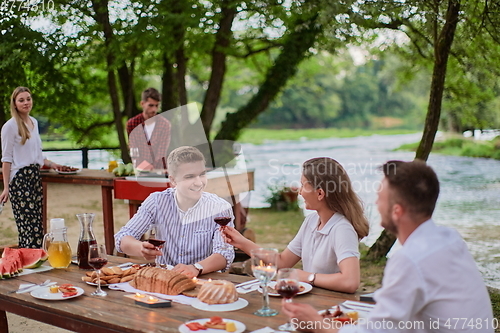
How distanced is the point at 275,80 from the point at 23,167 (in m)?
5.49

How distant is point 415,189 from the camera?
162 centimetres

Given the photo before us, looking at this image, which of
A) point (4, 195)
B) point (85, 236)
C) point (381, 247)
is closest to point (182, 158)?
point (85, 236)

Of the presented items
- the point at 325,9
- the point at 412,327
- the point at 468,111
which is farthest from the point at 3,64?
the point at 412,327

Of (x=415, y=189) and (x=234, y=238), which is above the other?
(x=415, y=189)

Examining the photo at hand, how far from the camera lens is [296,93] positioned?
4306 cm

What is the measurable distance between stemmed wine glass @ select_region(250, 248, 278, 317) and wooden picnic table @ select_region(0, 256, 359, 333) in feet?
0.13

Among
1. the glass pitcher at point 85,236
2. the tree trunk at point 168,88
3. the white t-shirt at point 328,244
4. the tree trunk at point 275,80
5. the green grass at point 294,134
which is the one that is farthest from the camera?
the green grass at point 294,134

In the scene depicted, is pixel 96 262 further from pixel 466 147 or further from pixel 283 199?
pixel 466 147

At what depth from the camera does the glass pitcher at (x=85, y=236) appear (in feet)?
8.61

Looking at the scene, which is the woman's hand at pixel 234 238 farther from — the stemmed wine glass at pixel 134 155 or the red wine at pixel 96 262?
the stemmed wine glass at pixel 134 155

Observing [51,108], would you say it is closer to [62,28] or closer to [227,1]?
[62,28]

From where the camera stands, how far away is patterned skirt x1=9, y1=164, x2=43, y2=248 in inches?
214

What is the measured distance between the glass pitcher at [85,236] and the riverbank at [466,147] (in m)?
23.5

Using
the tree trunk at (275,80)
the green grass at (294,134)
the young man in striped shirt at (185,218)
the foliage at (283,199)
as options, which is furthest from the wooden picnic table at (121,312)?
the green grass at (294,134)
